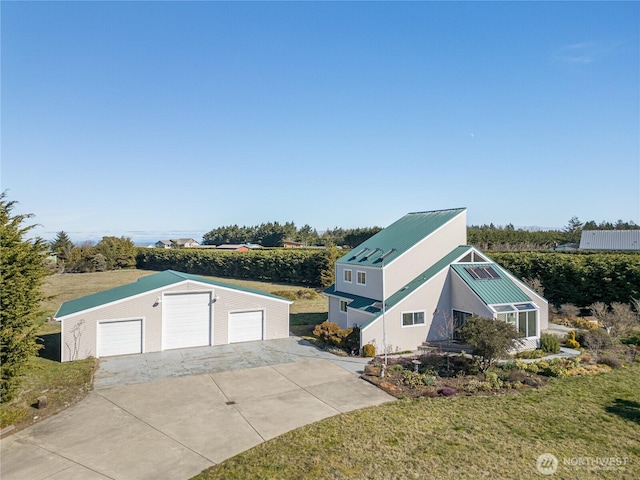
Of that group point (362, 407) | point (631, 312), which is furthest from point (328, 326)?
point (631, 312)

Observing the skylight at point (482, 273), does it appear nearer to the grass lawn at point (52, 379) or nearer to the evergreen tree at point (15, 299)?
the grass lawn at point (52, 379)

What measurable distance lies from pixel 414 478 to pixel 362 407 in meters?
4.65

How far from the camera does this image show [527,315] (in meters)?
22.0

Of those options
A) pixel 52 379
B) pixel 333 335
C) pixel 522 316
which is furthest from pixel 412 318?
pixel 52 379

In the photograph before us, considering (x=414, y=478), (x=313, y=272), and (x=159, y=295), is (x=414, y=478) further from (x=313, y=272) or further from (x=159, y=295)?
(x=313, y=272)

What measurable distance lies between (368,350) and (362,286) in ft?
17.8

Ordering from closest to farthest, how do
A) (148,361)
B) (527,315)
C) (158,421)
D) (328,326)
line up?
1. (158,421)
2. (148,361)
3. (527,315)
4. (328,326)

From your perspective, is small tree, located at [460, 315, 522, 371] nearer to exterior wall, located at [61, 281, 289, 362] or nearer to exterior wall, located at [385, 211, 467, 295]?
exterior wall, located at [385, 211, 467, 295]

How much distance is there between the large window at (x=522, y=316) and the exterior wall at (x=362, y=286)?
608cm

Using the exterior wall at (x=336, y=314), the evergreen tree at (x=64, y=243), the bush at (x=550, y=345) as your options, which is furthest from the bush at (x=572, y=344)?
the evergreen tree at (x=64, y=243)

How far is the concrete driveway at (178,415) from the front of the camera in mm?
10852

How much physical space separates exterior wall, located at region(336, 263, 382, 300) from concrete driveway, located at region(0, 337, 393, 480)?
517cm

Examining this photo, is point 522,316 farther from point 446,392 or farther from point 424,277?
point 446,392

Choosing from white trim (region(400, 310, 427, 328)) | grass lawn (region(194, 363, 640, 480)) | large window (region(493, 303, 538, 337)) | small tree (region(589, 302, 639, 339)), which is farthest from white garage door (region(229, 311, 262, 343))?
small tree (region(589, 302, 639, 339))
